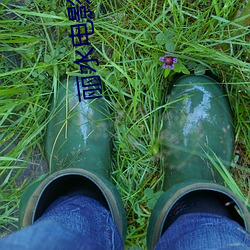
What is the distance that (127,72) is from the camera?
135 cm

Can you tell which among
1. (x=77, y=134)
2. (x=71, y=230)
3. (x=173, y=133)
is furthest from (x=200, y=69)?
(x=71, y=230)

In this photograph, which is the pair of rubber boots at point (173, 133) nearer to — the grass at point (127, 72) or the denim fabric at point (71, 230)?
the grass at point (127, 72)

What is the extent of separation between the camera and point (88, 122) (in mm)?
1367

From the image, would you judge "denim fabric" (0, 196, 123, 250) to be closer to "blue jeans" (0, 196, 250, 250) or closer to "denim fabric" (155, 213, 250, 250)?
"blue jeans" (0, 196, 250, 250)

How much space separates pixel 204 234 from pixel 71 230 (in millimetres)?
297

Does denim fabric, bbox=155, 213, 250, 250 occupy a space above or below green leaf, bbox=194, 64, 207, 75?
below

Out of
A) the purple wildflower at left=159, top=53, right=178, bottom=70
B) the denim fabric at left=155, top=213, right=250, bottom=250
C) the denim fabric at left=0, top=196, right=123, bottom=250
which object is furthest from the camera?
the purple wildflower at left=159, top=53, right=178, bottom=70

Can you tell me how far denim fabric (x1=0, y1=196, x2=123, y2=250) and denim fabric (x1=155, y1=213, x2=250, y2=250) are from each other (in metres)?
0.13

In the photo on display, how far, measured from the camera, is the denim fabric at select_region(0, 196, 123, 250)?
2.53 feet

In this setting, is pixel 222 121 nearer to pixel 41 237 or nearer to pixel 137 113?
pixel 137 113

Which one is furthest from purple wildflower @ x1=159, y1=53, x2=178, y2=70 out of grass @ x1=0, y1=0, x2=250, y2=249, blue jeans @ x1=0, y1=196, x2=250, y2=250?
blue jeans @ x1=0, y1=196, x2=250, y2=250

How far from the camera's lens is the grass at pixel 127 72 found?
4.31 feet

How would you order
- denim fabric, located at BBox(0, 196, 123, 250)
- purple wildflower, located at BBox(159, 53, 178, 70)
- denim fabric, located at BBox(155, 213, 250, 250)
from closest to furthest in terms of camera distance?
denim fabric, located at BBox(0, 196, 123, 250)
denim fabric, located at BBox(155, 213, 250, 250)
purple wildflower, located at BBox(159, 53, 178, 70)

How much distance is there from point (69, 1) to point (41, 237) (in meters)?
0.84
